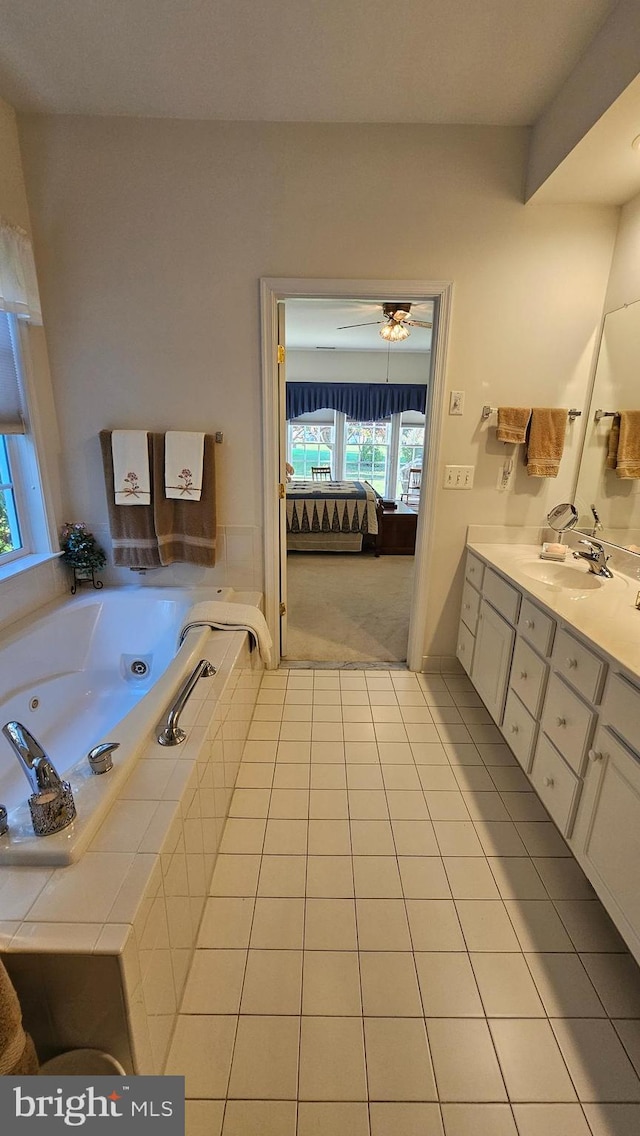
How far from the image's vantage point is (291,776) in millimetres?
1933

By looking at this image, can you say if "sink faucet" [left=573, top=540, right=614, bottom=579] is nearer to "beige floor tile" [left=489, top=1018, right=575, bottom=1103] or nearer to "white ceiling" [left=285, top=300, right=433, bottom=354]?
"beige floor tile" [left=489, top=1018, right=575, bottom=1103]

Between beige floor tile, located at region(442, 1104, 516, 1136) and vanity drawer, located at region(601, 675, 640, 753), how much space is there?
0.83 metres

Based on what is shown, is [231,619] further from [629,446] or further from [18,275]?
[629,446]

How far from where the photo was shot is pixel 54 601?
2387 mm

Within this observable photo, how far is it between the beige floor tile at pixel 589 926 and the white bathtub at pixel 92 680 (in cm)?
132

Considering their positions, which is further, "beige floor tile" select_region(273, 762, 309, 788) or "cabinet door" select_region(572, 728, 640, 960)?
"beige floor tile" select_region(273, 762, 309, 788)

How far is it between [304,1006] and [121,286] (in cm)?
278

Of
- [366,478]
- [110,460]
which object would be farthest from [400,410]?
[110,460]

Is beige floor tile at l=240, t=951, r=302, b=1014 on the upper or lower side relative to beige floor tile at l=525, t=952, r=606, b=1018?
upper

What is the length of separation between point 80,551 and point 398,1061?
2.33m

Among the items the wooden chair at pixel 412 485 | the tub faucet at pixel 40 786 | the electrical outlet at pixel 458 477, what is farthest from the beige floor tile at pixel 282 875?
the wooden chair at pixel 412 485

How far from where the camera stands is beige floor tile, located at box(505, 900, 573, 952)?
4.36 ft

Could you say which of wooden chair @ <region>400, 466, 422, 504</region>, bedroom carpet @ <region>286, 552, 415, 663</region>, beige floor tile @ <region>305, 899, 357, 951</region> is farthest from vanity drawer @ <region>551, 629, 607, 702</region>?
wooden chair @ <region>400, 466, 422, 504</region>

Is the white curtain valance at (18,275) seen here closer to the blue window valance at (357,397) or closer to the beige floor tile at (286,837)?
the beige floor tile at (286,837)
